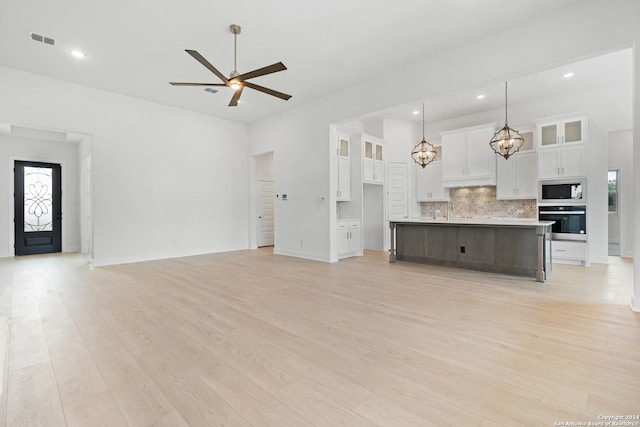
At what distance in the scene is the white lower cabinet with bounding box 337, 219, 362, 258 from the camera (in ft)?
21.5

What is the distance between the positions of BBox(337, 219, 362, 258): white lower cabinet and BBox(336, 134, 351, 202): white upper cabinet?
603 millimetres

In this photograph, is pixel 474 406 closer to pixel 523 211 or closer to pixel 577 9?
pixel 577 9

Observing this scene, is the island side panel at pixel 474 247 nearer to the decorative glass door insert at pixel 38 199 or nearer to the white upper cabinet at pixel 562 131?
the white upper cabinet at pixel 562 131

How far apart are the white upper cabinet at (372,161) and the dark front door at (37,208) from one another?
7885 mm

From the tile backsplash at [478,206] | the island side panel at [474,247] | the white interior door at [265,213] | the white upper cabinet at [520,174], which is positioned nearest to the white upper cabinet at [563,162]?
the white upper cabinet at [520,174]

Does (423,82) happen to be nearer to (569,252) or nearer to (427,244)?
(427,244)

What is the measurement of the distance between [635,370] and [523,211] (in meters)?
5.67

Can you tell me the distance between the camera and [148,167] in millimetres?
6465

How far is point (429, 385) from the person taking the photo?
1816 millimetres

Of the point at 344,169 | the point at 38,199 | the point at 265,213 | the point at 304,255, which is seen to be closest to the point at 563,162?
the point at 344,169

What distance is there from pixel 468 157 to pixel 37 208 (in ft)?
34.7

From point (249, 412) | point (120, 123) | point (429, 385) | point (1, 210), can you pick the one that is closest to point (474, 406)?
point (429, 385)

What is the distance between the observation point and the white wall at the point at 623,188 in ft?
21.5

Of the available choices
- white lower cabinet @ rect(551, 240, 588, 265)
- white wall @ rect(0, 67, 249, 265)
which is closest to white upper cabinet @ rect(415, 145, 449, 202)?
white lower cabinet @ rect(551, 240, 588, 265)
